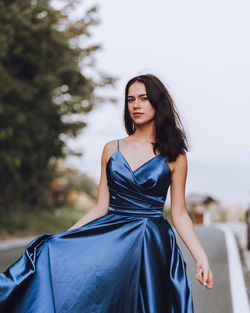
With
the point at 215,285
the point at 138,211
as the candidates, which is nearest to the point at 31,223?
the point at 215,285

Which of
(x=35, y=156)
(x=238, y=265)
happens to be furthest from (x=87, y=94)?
(x=238, y=265)

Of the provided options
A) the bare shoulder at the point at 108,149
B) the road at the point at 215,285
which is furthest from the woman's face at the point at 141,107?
the road at the point at 215,285

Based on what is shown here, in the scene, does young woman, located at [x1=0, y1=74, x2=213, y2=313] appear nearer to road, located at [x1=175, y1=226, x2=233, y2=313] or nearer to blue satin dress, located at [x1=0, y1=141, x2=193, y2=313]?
blue satin dress, located at [x1=0, y1=141, x2=193, y2=313]

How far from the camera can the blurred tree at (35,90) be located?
15.7m

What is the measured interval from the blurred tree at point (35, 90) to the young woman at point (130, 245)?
12207 millimetres

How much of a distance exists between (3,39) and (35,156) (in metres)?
5.16

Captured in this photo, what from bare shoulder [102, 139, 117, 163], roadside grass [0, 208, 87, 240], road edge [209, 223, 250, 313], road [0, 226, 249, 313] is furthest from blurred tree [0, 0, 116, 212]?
bare shoulder [102, 139, 117, 163]

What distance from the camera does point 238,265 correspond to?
9.43 metres

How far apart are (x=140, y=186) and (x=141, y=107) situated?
477mm

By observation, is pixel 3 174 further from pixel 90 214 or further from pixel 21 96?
pixel 90 214

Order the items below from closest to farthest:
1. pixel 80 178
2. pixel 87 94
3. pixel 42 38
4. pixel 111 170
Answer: pixel 111 170 < pixel 42 38 < pixel 87 94 < pixel 80 178

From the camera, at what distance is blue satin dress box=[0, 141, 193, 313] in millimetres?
2367

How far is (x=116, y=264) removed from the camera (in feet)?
8.03

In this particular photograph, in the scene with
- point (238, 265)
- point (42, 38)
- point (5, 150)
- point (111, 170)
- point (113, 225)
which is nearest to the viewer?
point (113, 225)
